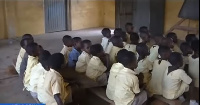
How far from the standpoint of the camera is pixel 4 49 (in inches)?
248

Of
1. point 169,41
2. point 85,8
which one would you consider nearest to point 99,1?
point 85,8

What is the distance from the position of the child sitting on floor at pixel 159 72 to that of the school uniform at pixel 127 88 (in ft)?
1.08

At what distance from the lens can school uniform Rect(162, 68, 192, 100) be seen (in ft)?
8.23

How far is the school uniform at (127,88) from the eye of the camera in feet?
7.77

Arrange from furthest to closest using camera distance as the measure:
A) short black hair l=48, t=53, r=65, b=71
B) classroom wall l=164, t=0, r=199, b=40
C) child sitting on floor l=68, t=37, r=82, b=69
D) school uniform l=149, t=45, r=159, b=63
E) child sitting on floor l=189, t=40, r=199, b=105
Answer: classroom wall l=164, t=0, r=199, b=40
child sitting on floor l=68, t=37, r=82, b=69
school uniform l=149, t=45, r=159, b=63
short black hair l=48, t=53, r=65, b=71
child sitting on floor l=189, t=40, r=199, b=105

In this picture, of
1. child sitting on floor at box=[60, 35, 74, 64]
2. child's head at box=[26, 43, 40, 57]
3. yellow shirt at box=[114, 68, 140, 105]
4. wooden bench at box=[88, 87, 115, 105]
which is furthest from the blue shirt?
yellow shirt at box=[114, 68, 140, 105]

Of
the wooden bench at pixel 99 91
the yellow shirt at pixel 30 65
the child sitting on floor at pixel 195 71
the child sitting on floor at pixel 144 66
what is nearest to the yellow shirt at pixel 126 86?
the wooden bench at pixel 99 91

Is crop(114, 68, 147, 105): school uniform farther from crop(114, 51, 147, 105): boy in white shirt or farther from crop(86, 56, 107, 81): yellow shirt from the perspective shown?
crop(86, 56, 107, 81): yellow shirt

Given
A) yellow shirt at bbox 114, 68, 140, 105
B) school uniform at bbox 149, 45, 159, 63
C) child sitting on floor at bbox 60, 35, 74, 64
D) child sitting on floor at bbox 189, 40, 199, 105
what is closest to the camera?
child sitting on floor at bbox 189, 40, 199, 105

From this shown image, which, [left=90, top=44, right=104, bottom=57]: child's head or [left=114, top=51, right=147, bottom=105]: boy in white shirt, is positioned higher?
[left=90, top=44, right=104, bottom=57]: child's head

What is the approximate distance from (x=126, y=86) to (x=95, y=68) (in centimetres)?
81

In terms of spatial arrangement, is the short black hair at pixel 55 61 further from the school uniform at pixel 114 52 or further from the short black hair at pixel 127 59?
the school uniform at pixel 114 52

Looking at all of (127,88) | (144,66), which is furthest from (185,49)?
(127,88)

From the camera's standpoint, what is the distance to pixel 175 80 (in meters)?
2.54
